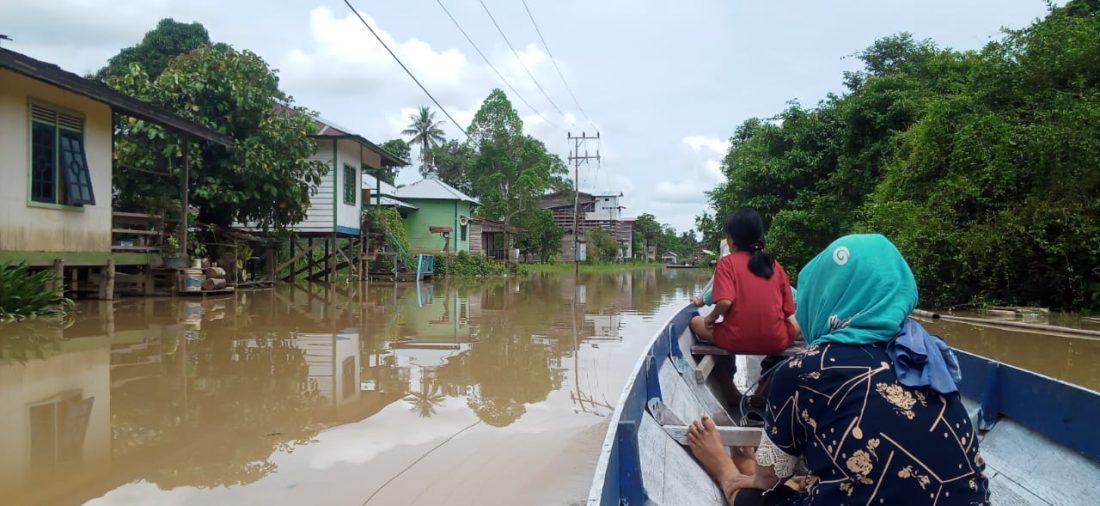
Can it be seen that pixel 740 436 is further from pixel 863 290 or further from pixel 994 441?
pixel 994 441

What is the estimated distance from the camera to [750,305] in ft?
13.0

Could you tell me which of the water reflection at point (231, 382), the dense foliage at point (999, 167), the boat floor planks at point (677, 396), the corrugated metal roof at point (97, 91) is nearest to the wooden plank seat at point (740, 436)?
the boat floor planks at point (677, 396)

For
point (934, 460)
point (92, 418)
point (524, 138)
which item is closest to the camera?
point (934, 460)

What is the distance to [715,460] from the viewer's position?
2.78m

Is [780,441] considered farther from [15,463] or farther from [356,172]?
[356,172]

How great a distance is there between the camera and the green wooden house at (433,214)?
3231cm

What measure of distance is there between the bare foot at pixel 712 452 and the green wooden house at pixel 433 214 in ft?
96.6

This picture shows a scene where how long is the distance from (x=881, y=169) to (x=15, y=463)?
1804 centimetres

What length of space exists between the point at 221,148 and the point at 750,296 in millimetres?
14433

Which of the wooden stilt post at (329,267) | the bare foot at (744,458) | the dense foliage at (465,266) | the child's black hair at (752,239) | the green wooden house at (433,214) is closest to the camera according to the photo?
the bare foot at (744,458)

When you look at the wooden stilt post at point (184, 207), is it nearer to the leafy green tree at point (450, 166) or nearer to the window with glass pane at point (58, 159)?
the window with glass pane at point (58, 159)

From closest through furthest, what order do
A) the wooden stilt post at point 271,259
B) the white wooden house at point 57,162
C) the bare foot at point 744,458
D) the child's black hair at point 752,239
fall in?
the bare foot at point 744,458
the child's black hair at point 752,239
the white wooden house at point 57,162
the wooden stilt post at point 271,259

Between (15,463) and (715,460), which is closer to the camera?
(715,460)

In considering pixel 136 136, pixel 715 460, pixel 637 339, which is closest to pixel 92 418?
pixel 715 460
